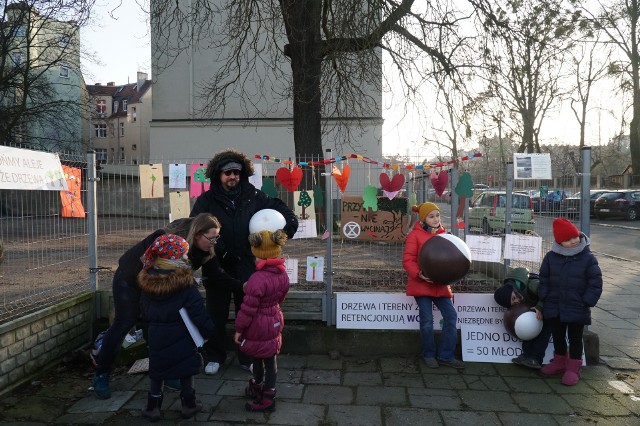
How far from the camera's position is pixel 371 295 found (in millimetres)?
4992

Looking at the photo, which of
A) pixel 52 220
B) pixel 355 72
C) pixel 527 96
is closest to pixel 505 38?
pixel 355 72

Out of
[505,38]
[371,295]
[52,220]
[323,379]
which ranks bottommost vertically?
[323,379]

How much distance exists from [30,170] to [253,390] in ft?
9.29

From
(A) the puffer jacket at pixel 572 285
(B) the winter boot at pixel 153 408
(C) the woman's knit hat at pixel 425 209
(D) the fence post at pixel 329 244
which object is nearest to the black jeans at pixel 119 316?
(B) the winter boot at pixel 153 408

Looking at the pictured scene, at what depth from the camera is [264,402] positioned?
3680 millimetres

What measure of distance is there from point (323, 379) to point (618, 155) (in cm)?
5699

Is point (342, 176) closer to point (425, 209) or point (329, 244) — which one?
point (329, 244)

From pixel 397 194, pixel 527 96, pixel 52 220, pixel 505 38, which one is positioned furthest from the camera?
pixel 527 96

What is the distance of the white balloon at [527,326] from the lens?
14.6ft

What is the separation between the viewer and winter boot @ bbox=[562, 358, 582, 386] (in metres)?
4.18

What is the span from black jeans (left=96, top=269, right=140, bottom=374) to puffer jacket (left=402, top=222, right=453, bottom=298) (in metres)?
2.43

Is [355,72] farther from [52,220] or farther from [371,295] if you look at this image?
[52,220]

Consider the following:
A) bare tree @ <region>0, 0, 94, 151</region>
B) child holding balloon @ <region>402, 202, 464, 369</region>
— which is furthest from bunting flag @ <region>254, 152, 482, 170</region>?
bare tree @ <region>0, 0, 94, 151</region>

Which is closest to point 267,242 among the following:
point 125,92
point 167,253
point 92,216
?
point 167,253
